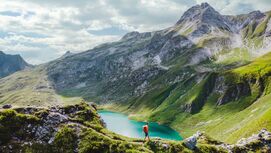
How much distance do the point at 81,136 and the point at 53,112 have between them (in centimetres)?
739

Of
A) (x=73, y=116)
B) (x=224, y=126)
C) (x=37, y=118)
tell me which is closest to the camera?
(x=37, y=118)

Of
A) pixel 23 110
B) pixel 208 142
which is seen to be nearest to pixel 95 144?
pixel 23 110

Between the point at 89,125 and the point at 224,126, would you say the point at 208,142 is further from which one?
the point at 224,126

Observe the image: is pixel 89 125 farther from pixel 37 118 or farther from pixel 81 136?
pixel 37 118

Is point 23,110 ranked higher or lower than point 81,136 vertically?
higher

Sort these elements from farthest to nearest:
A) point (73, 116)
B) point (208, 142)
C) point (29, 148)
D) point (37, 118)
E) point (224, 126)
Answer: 1. point (224, 126)
2. point (208, 142)
3. point (73, 116)
4. point (37, 118)
5. point (29, 148)

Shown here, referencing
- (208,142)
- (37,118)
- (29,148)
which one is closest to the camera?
(29,148)

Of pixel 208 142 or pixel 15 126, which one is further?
pixel 208 142

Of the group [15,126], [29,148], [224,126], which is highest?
[224,126]

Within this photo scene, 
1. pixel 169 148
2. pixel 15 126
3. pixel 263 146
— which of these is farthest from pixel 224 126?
pixel 15 126

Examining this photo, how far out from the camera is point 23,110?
57.7 m

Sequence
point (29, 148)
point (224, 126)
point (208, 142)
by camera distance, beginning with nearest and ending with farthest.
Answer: point (29, 148), point (208, 142), point (224, 126)

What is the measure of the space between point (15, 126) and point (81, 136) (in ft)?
33.6

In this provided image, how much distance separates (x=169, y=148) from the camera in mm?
57625
